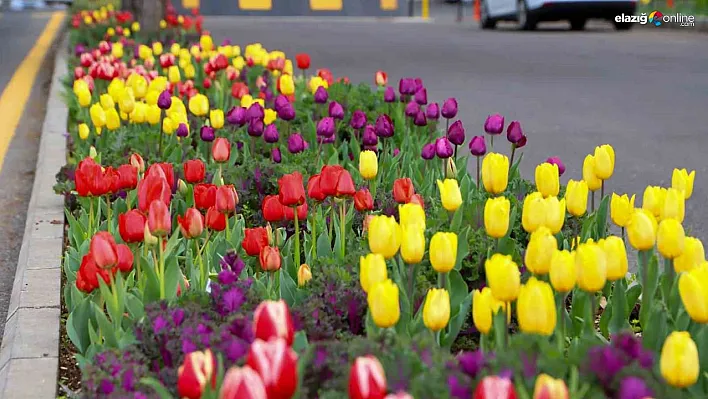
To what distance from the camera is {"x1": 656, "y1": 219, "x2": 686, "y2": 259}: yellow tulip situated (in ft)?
Answer: 8.54

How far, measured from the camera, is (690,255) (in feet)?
8.69

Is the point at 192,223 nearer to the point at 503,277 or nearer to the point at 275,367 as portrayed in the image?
the point at 503,277

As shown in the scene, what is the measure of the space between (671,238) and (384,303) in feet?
2.46

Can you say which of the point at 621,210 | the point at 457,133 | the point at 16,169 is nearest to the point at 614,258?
the point at 621,210

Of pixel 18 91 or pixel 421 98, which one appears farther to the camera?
pixel 18 91

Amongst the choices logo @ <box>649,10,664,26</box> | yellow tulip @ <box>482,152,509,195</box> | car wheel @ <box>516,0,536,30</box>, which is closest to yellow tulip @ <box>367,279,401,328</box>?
yellow tulip @ <box>482,152,509,195</box>

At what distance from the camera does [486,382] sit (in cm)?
175

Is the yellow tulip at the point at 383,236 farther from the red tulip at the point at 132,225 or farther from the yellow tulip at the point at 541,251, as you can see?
the red tulip at the point at 132,225

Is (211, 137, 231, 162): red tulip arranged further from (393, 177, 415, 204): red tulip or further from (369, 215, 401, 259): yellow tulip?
(369, 215, 401, 259): yellow tulip

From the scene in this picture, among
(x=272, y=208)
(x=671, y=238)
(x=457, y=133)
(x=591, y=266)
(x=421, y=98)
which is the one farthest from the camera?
(x=421, y=98)

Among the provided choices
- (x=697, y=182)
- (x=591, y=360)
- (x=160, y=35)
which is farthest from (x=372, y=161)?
(x=160, y=35)

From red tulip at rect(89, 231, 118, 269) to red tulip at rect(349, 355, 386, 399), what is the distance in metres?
1.21

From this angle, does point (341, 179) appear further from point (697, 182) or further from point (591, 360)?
point (697, 182)

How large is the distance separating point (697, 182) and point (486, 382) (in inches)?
206
